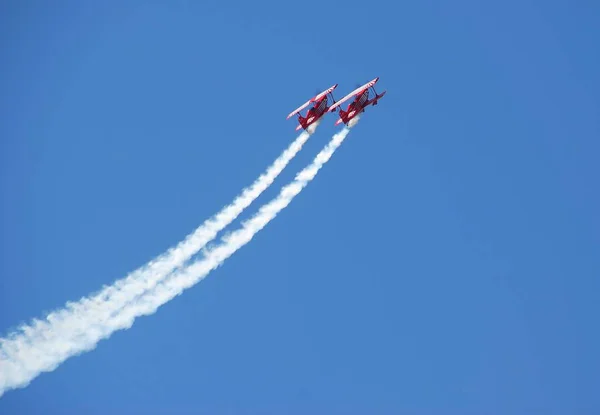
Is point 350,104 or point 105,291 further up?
point 350,104

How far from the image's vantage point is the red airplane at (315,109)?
107438mm

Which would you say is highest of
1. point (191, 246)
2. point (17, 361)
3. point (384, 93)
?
point (384, 93)

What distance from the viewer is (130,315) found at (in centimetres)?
10475

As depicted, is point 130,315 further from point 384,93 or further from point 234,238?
point 384,93

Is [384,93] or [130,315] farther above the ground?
[384,93]

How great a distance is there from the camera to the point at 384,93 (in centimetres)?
10656

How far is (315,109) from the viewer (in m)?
108

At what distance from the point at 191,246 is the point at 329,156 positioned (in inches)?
452

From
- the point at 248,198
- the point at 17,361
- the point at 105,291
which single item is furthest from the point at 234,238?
the point at 17,361

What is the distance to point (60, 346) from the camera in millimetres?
104062

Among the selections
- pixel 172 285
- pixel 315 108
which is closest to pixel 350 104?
pixel 315 108

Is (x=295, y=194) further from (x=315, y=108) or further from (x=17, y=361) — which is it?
(x=17, y=361)

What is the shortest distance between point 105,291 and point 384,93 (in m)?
23.2

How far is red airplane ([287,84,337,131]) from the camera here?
352ft
